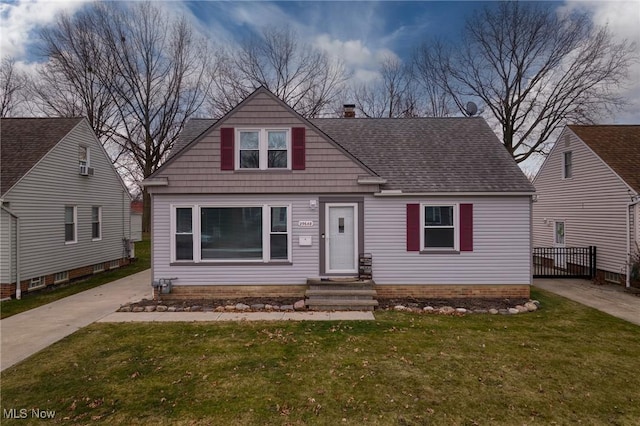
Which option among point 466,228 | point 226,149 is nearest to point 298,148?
point 226,149

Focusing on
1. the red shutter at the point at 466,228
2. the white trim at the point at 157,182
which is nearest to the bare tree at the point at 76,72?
the white trim at the point at 157,182

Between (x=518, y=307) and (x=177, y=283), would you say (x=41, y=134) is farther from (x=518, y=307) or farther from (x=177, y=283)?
(x=518, y=307)

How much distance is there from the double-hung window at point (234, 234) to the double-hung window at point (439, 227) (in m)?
4.10

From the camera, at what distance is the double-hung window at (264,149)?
9562mm

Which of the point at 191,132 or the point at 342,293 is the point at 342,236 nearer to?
the point at 342,293

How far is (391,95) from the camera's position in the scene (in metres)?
28.3

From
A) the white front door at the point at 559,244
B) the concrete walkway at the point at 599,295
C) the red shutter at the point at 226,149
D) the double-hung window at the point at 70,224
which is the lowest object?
the concrete walkway at the point at 599,295

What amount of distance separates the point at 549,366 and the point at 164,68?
29.9 metres

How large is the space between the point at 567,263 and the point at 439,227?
820 centimetres

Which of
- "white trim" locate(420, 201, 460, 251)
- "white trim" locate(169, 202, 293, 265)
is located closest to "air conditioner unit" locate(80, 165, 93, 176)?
"white trim" locate(169, 202, 293, 265)

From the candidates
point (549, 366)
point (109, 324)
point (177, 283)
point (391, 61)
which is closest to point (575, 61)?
point (391, 61)

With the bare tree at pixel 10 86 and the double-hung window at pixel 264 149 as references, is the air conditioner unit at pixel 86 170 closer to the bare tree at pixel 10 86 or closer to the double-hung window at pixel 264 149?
the double-hung window at pixel 264 149

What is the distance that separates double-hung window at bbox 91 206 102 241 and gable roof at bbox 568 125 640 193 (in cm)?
2070

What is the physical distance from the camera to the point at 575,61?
74.4 feet
